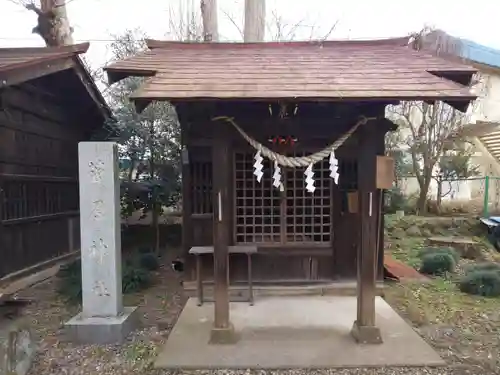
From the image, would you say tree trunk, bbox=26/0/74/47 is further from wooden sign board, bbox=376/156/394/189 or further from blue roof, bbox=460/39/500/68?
blue roof, bbox=460/39/500/68

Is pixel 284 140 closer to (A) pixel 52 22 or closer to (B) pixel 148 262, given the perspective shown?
(B) pixel 148 262

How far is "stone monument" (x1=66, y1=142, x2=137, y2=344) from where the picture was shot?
556 centimetres

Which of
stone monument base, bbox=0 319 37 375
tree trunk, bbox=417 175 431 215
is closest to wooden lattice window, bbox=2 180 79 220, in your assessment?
stone monument base, bbox=0 319 37 375

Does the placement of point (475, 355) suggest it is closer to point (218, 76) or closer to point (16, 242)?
point (218, 76)

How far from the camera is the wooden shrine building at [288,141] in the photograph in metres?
4.95

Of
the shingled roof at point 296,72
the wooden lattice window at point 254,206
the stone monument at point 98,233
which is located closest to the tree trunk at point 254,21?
the shingled roof at point 296,72

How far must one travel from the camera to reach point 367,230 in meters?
5.25

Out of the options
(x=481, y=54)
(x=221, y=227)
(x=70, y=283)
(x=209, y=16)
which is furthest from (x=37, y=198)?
(x=481, y=54)

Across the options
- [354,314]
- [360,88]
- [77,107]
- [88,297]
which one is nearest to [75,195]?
[77,107]

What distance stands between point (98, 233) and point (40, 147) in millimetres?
4946

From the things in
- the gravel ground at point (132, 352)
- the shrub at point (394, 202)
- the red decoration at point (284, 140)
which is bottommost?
the gravel ground at point (132, 352)

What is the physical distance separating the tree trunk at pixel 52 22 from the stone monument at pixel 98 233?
25.5ft

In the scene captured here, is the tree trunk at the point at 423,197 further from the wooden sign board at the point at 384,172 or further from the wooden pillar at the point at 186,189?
the wooden sign board at the point at 384,172

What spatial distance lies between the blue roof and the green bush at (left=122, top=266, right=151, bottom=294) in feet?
54.5
